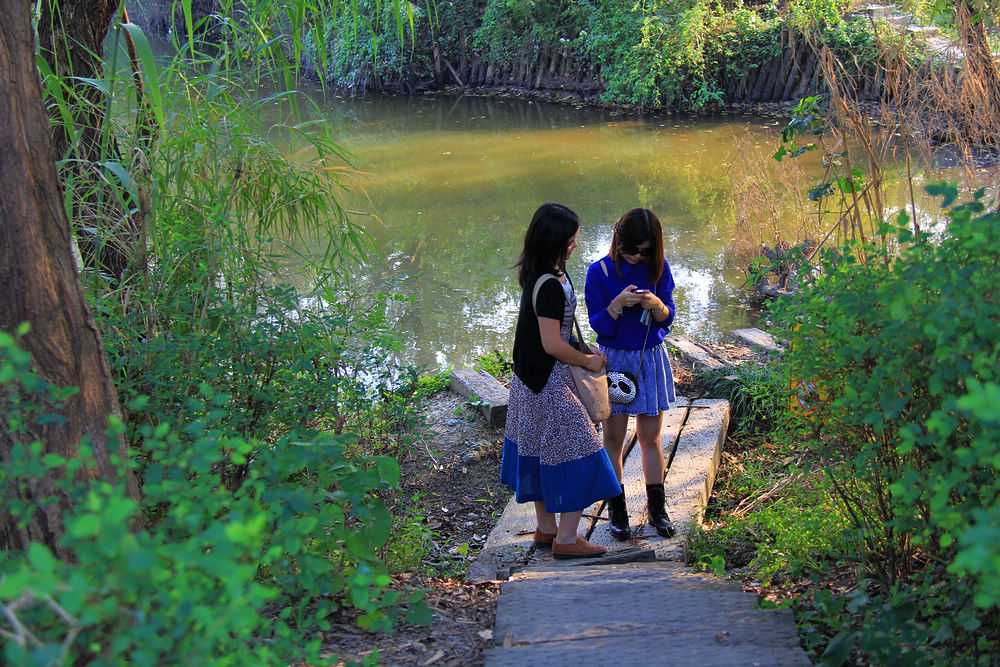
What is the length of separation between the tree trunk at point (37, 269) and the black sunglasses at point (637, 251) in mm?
2142

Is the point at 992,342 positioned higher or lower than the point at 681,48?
lower

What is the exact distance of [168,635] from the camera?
110cm

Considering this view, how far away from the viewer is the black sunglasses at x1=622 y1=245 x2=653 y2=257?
347cm

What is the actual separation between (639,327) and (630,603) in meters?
1.27

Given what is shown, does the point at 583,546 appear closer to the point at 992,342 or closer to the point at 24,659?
the point at 992,342

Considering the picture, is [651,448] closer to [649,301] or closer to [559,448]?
[559,448]

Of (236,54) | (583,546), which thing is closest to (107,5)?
(236,54)

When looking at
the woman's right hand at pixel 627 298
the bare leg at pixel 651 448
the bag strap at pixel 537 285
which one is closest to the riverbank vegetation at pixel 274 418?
the bare leg at pixel 651 448

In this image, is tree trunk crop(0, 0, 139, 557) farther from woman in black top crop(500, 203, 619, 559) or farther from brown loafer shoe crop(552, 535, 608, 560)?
brown loafer shoe crop(552, 535, 608, 560)

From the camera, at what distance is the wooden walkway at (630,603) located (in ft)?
7.13

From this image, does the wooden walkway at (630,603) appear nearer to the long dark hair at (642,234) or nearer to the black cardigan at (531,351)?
the black cardigan at (531,351)

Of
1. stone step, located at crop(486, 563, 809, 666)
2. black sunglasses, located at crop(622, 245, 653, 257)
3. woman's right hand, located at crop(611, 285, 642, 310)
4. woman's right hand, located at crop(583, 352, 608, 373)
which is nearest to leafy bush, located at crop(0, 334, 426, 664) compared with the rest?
stone step, located at crop(486, 563, 809, 666)

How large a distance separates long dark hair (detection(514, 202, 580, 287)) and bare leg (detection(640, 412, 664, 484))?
0.84 metres

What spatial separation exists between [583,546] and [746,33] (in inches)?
613
